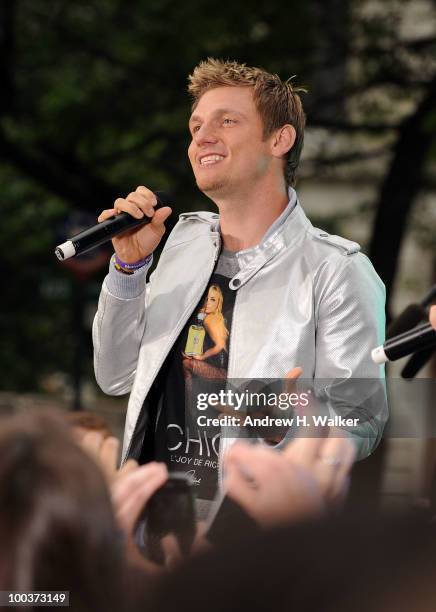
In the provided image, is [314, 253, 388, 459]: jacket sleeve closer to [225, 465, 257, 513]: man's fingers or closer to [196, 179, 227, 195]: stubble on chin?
[196, 179, 227, 195]: stubble on chin

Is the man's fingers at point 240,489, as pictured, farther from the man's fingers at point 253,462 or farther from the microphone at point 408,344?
the microphone at point 408,344

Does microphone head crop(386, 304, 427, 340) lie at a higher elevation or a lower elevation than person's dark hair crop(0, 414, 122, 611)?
higher

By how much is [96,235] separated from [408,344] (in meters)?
0.83

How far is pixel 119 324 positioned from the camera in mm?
2930

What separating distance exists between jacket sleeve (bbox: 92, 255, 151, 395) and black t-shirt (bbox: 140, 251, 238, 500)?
160mm

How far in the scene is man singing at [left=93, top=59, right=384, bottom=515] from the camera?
106 inches

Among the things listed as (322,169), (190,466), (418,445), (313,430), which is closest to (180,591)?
(313,430)

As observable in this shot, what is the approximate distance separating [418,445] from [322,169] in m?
7.06

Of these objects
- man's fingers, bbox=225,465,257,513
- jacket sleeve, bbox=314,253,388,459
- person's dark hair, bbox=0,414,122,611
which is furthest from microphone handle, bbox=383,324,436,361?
person's dark hair, bbox=0,414,122,611

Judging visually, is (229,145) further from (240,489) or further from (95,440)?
(240,489)

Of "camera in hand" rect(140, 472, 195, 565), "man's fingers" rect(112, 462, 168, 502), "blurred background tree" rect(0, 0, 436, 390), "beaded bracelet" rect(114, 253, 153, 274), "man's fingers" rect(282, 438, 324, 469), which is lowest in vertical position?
"camera in hand" rect(140, 472, 195, 565)

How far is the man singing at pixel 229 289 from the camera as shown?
2.69 meters

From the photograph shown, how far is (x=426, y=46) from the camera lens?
8.23 metres

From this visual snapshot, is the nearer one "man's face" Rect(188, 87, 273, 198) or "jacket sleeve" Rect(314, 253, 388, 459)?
"jacket sleeve" Rect(314, 253, 388, 459)
